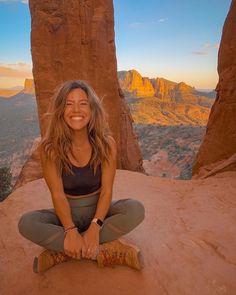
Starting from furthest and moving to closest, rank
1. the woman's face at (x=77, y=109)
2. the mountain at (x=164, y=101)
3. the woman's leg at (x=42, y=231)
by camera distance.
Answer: the mountain at (x=164, y=101)
the woman's face at (x=77, y=109)
the woman's leg at (x=42, y=231)

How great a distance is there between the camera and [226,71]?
367 inches

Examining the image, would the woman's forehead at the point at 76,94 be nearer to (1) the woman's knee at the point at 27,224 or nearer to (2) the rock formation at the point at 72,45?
(1) the woman's knee at the point at 27,224

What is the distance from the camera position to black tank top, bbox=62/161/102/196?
2.61m

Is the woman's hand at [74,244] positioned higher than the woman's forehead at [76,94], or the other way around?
the woman's forehead at [76,94]

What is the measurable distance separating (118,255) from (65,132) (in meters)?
1.24

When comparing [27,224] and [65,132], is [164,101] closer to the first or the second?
[65,132]

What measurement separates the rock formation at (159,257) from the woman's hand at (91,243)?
30 centimetres

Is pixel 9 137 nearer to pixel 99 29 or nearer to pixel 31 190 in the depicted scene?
pixel 99 29

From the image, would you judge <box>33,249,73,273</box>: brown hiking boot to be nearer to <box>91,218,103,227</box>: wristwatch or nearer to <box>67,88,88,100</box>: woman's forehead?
<box>91,218,103,227</box>: wristwatch

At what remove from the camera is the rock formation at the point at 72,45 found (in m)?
8.88

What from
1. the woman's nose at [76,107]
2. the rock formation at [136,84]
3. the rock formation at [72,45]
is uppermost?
the rock formation at [72,45]

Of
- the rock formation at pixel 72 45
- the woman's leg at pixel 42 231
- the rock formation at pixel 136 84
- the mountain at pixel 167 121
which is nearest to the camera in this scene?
the woman's leg at pixel 42 231

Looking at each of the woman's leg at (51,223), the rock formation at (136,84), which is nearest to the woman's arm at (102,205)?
the woman's leg at (51,223)

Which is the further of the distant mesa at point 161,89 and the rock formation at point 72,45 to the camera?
the distant mesa at point 161,89
